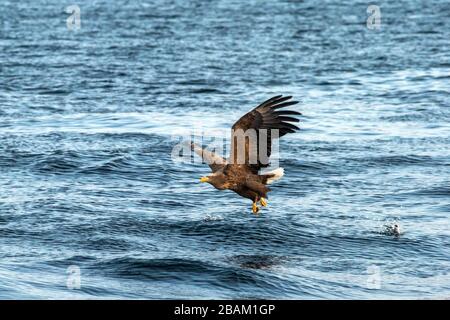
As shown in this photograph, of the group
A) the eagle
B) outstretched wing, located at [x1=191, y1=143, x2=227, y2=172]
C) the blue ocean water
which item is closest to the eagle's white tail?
the eagle

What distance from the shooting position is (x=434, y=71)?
2694 centimetres

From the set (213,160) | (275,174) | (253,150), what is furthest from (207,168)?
(253,150)

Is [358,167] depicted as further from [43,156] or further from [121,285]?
[121,285]

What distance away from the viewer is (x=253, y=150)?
12.9 metres

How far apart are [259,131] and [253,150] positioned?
29 cm

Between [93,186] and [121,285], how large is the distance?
5.04 meters

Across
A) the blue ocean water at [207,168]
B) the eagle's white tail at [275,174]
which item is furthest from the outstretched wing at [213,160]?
the blue ocean water at [207,168]

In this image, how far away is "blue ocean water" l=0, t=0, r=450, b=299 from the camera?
12.6 meters

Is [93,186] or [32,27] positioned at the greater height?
[32,27]

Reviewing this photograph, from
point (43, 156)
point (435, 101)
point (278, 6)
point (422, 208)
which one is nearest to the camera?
point (422, 208)

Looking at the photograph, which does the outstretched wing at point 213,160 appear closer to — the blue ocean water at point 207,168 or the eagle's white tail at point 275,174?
the eagle's white tail at point 275,174

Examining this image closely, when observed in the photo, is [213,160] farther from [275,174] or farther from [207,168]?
[207,168]

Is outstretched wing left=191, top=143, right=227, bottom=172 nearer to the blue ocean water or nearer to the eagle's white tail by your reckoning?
the eagle's white tail

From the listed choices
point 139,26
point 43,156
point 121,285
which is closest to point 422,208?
point 121,285
